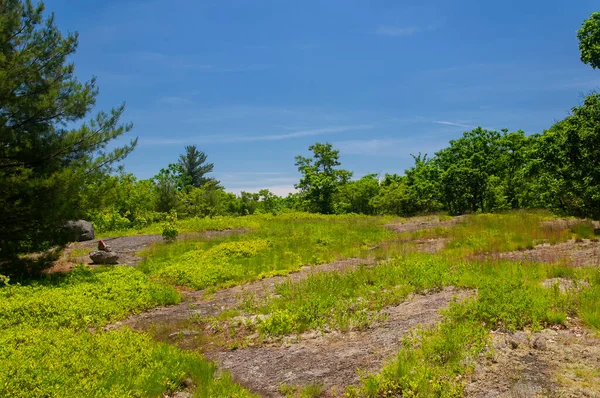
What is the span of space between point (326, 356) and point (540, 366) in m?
2.86

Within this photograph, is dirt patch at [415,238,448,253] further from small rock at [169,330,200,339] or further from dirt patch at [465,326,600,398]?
small rock at [169,330,200,339]

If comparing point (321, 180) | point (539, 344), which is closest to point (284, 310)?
point (539, 344)

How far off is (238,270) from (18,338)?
6771 mm

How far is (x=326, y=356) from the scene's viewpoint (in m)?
6.23

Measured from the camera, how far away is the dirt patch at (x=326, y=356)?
5.54 meters

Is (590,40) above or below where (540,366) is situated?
above

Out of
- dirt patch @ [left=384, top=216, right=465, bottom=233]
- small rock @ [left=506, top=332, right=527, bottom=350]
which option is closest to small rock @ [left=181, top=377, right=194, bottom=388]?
small rock @ [left=506, top=332, right=527, bottom=350]

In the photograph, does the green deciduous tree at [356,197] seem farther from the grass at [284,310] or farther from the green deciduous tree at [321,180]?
the grass at [284,310]

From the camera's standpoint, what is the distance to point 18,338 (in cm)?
708

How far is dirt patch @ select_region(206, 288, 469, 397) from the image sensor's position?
5.54 meters

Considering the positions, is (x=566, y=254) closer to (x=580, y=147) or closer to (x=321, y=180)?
(x=580, y=147)

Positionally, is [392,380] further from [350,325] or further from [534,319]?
[534,319]

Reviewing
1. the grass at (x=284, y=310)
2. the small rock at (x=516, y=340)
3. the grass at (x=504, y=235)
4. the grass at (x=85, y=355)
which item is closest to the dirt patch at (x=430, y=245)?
the grass at (x=504, y=235)

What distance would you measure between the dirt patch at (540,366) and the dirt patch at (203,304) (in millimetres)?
5836
